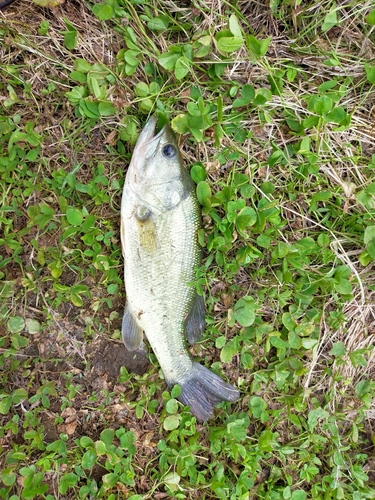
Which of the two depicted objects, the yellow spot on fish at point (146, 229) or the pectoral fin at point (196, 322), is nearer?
the yellow spot on fish at point (146, 229)

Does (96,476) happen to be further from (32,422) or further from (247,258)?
(247,258)

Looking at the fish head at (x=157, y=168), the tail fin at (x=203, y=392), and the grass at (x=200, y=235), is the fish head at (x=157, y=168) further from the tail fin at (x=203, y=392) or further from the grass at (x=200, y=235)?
the tail fin at (x=203, y=392)

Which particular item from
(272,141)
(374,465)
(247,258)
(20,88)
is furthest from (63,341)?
(374,465)

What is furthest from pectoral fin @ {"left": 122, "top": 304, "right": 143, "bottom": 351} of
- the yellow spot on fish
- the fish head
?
the fish head

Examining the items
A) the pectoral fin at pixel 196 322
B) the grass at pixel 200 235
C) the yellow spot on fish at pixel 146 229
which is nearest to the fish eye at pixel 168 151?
the grass at pixel 200 235

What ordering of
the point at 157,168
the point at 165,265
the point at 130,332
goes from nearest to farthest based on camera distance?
1. the point at 157,168
2. the point at 165,265
3. the point at 130,332

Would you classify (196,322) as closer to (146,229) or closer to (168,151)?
(146,229)

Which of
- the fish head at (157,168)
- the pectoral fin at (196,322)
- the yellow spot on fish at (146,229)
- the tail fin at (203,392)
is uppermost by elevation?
the fish head at (157,168)

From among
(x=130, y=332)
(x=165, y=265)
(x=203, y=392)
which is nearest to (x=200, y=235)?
(x=165, y=265)
